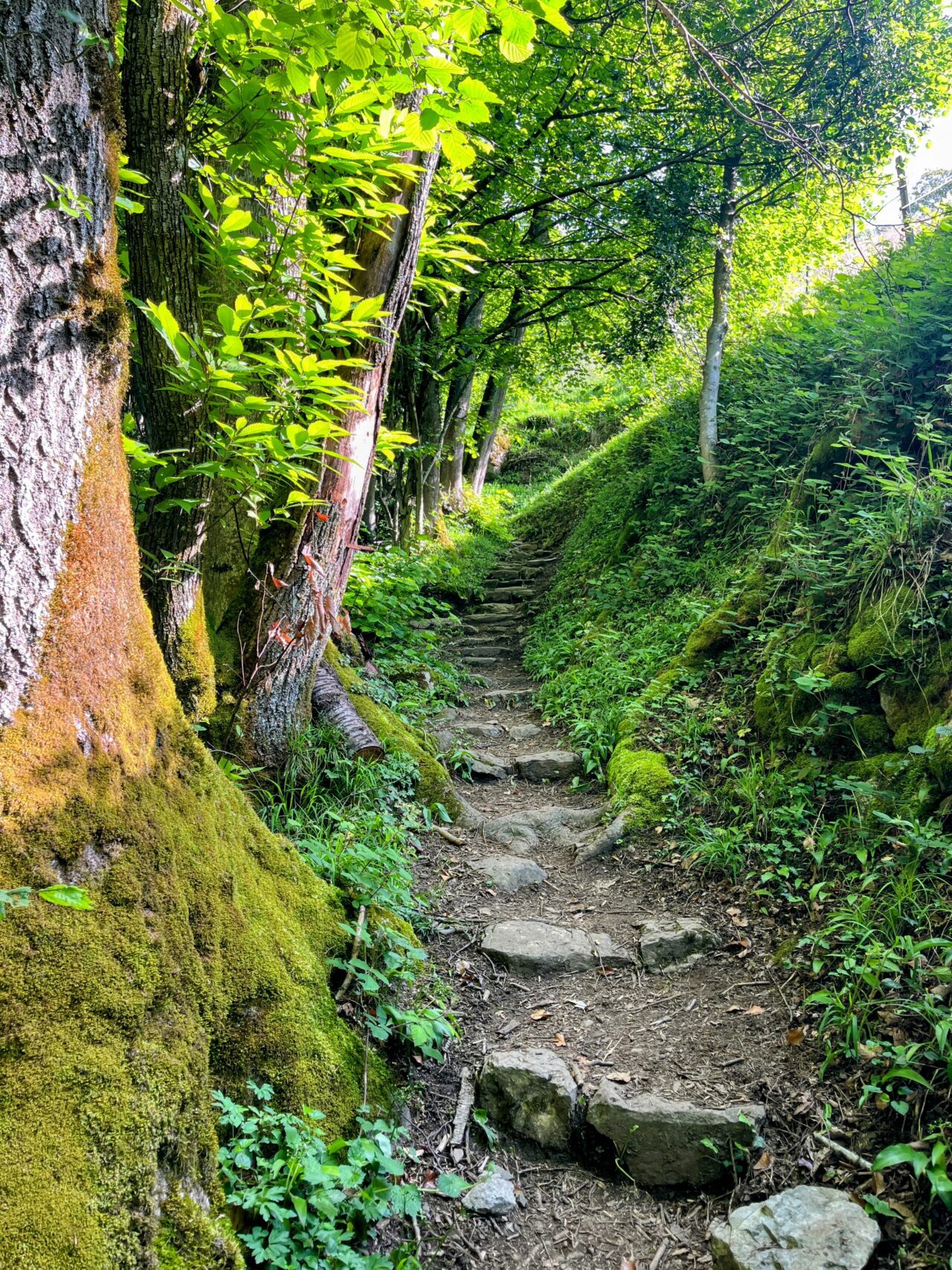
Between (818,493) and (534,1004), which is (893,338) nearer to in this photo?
(818,493)

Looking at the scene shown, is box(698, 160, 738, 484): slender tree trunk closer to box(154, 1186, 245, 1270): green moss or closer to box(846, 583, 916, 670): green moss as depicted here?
box(846, 583, 916, 670): green moss

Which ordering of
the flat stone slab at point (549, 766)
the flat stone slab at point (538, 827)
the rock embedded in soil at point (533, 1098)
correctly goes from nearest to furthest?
the rock embedded in soil at point (533, 1098), the flat stone slab at point (538, 827), the flat stone slab at point (549, 766)

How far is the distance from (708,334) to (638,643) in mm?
3536

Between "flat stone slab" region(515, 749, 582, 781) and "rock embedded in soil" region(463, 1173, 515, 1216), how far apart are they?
11.2ft

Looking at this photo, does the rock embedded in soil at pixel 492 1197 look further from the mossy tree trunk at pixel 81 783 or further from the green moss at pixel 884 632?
the green moss at pixel 884 632

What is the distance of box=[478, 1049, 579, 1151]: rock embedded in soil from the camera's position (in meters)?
2.70

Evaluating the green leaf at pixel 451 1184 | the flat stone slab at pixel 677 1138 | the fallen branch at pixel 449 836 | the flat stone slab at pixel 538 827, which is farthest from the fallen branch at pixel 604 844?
the green leaf at pixel 451 1184

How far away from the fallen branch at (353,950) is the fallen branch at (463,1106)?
1.99 feet

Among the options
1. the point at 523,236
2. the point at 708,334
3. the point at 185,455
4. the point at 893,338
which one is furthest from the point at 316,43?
the point at 523,236

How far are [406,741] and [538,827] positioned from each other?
3.55 ft

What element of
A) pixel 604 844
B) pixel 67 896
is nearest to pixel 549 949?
pixel 604 844

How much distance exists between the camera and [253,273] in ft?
9.19

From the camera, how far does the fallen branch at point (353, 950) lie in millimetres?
2635

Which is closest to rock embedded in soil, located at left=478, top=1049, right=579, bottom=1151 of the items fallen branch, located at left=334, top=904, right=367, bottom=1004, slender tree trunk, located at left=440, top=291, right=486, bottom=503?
fallen branch, located at left=334, top=904, right=367, bottom=1004
